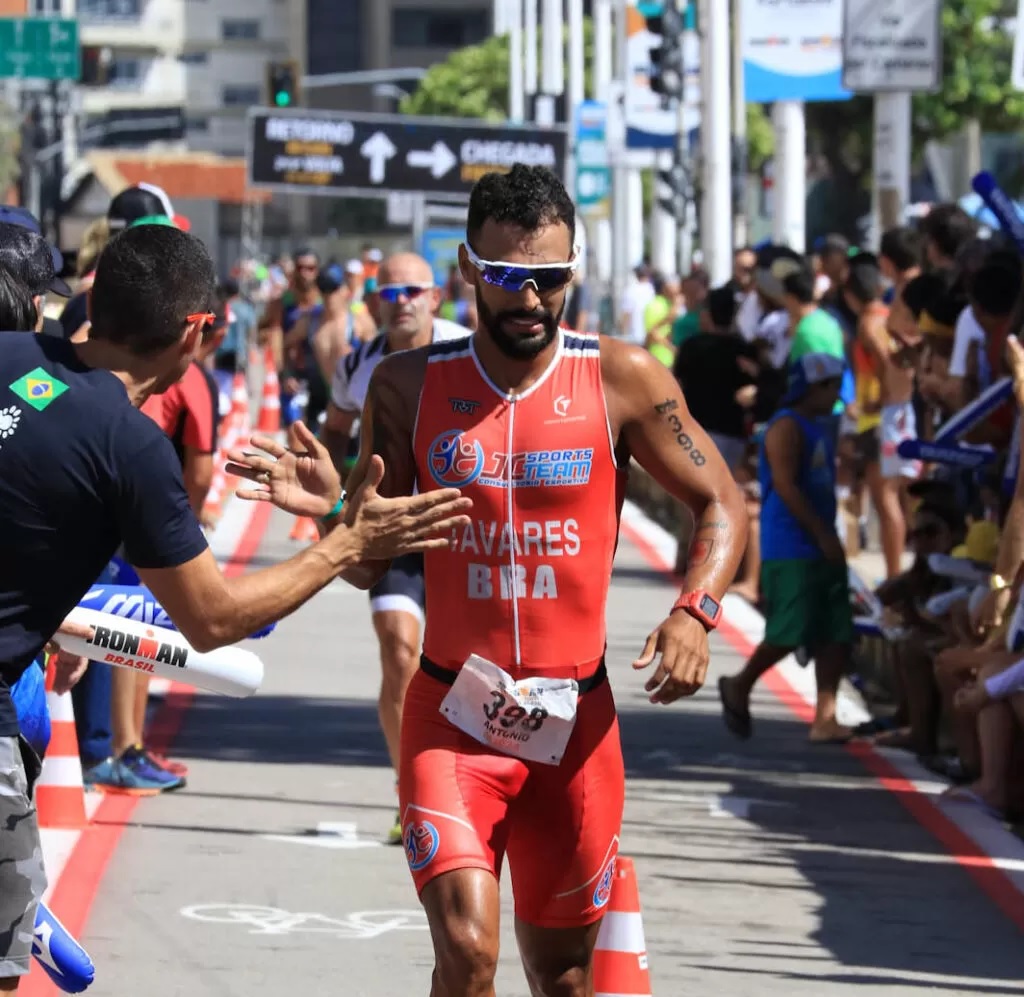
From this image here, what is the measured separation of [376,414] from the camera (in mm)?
6000

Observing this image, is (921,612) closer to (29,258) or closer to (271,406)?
(29,258)

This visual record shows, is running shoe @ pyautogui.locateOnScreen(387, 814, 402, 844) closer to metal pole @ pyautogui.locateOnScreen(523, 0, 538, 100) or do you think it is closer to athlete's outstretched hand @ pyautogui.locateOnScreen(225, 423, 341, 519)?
athlete's outstretched hand @ pyautogui.locateOnScreen(225, 423, 341, 519)

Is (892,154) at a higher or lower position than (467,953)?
higher

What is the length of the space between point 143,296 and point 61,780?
457cm

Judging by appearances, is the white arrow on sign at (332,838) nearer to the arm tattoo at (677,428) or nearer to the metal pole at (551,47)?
the arm tattoo at (677,428)

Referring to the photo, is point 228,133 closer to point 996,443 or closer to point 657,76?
point 657,76

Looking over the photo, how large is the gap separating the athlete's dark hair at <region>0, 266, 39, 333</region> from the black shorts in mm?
2825

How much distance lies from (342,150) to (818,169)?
977 inches

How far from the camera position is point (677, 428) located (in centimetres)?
591

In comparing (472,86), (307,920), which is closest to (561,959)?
(307,920)

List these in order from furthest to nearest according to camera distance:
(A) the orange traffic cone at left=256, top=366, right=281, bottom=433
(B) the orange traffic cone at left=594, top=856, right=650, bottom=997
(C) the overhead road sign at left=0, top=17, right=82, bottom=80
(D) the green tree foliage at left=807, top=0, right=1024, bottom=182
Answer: (D) the green tree foliage at left=807, top=0, right=1024, bottom=182, (C) the overhead road sign at left=0, top=17, right=82, bottom=80, (A) the orange traffic cone at left=256, top=366, right=281, bottom=433, (B) the orange traffic cone at left=594, top=856, right=650, bottom=997

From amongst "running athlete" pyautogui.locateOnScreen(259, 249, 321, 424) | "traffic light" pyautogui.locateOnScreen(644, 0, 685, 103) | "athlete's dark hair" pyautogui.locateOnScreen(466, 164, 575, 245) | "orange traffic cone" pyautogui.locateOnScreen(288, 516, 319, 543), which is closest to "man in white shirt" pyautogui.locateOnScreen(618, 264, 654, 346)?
"traffic light" pyautogui.locateOnScreen(644, 0, 685, 103)

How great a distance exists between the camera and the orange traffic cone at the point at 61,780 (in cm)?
930

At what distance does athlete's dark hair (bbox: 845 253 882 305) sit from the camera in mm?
15484
